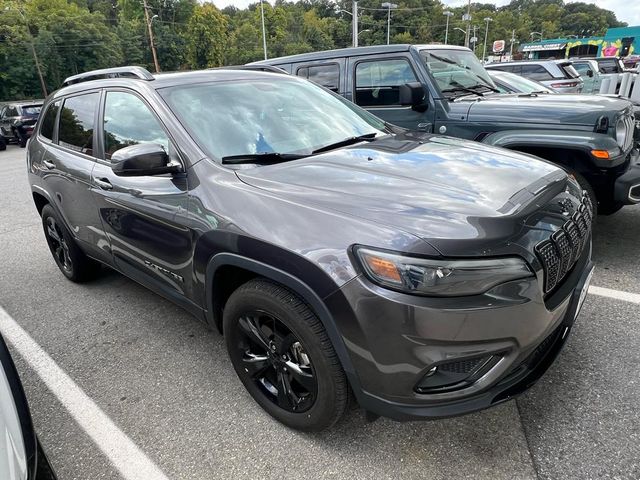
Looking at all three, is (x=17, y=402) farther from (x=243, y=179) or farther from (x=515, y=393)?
(x=515, y=393)

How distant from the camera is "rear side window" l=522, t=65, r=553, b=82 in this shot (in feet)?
36.1

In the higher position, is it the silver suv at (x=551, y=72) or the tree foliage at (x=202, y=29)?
the tree foliage at (x=202, y=29)

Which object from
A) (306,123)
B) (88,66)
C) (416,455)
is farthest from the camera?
(88,66)

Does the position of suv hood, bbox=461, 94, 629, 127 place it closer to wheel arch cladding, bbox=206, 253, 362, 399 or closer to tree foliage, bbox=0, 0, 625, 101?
wheel arch cladding, bbox=206, 253, 362, 399

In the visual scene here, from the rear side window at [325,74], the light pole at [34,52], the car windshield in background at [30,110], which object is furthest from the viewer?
the light pole at [34,52]

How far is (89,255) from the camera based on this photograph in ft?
11.7

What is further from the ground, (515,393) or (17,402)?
(17,402)

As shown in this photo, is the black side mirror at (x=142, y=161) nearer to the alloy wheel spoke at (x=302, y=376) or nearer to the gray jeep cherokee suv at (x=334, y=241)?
the gray jeep cherokee suv at (x=334, y=241)

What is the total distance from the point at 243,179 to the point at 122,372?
1.56 meters

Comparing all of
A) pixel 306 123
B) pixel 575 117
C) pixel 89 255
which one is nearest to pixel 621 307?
pixel 575 117

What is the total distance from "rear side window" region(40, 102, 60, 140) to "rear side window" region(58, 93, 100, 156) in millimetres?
166

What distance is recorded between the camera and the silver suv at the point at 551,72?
34.4 ft

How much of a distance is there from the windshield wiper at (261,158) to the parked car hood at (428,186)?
3.3 inches

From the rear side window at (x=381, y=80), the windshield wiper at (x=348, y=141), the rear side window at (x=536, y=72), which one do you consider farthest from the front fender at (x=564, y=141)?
the rear side window at (x=536, y=72)
